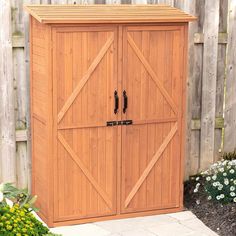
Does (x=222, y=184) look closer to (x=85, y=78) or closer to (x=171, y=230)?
(x=171, y=230)

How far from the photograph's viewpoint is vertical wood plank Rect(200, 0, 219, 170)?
833cm

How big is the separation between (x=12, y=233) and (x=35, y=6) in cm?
322

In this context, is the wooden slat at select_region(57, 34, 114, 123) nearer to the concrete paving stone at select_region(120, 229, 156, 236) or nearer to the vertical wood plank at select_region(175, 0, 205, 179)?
the concrete paving stone at select_region(120, 229, 156, 236)

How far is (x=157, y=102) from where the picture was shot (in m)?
7.41

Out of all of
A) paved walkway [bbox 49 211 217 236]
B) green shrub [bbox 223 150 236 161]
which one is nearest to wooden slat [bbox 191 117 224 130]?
green shrub [bbox 223 150 236 161]

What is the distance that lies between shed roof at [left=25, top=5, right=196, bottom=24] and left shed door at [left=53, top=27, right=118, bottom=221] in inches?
5.2

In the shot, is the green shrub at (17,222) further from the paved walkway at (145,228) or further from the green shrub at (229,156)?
the green shrub at (229,156)

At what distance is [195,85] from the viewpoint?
845cm

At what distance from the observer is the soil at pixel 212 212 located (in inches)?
286

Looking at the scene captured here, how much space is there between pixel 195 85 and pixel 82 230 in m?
2.49

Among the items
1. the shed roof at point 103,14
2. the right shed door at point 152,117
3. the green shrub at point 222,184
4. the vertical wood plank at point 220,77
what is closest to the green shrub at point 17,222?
the shed roof at point 103,14

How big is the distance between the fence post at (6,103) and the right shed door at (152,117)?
4.36 feet

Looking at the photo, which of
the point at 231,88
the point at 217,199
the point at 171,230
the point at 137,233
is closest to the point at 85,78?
the point at 137,233

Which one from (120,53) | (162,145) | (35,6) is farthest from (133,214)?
(35,6)
